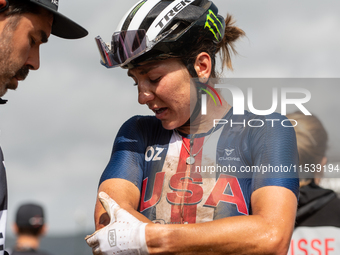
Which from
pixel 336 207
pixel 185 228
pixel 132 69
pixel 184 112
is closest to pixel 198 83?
pixel 184 112

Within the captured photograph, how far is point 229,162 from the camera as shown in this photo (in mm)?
3639

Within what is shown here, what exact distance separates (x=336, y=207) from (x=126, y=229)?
3230mm

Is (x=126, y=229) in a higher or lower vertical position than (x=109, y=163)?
lower

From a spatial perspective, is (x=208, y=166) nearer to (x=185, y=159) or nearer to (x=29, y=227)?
(x=185, y=159)

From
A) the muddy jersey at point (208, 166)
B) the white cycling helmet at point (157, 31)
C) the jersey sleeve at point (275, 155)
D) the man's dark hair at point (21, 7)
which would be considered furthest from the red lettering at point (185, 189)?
the man's dark hair at point (21, 7)

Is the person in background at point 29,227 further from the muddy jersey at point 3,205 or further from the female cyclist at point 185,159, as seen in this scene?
the female cyclist at point 185,159

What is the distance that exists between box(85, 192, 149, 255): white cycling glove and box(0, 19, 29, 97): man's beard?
172 cm

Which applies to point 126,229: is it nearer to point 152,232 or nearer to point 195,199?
point 152,232

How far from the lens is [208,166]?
3725 mm

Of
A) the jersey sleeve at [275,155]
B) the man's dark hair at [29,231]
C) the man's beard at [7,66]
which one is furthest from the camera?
the man's dark hair at [29,231]

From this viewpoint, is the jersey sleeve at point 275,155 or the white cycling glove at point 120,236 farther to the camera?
the jersey sleeve at point 275,155

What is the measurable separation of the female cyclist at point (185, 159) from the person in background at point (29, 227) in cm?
362

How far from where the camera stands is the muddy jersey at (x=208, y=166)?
3459 millimetres

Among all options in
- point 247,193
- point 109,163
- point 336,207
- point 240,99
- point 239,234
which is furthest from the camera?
point 336,207
